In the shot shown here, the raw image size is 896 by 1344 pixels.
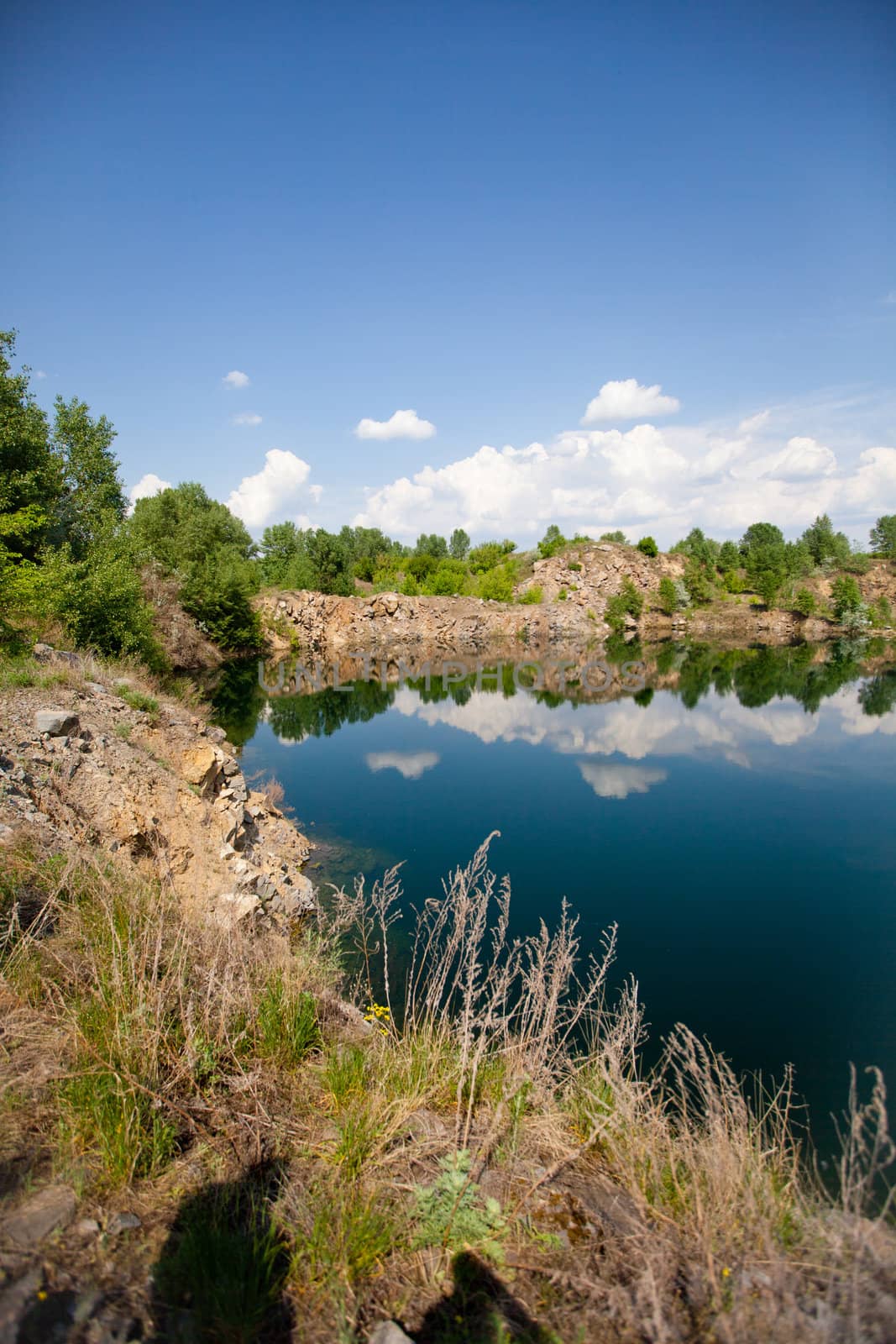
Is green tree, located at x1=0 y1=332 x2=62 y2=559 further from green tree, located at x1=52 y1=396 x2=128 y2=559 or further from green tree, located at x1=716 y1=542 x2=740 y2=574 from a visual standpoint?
green tree, located at x1=716 y1=542 x2=740 y2=574

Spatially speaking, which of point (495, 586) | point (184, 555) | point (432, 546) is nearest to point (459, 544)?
point (432, 546)

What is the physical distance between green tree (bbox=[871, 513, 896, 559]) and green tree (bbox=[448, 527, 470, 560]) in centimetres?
5907

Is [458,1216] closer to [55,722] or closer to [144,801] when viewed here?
[144,801]

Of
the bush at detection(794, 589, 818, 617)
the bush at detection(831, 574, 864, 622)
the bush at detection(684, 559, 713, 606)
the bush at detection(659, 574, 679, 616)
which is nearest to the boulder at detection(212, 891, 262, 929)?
the bush at detection(831, 574, 864, 622)

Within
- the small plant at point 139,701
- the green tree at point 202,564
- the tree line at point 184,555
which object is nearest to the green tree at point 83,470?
the tree line at point 184,555

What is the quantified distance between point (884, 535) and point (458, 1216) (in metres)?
97.6

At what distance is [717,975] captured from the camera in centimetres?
857

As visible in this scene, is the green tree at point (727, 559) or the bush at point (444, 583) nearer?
the bush at point (444, 583)

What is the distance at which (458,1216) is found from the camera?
2.83 m

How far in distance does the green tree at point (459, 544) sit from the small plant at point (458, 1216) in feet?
356

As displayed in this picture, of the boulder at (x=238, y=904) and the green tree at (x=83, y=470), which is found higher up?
the green tree at (x=83, y=470)

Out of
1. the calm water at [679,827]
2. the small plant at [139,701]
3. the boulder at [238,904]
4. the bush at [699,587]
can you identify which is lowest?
the calm water at [679,827]

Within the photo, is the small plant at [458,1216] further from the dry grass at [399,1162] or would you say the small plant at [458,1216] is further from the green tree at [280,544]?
the green tree at [280,544]

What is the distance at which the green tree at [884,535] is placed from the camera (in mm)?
78625
